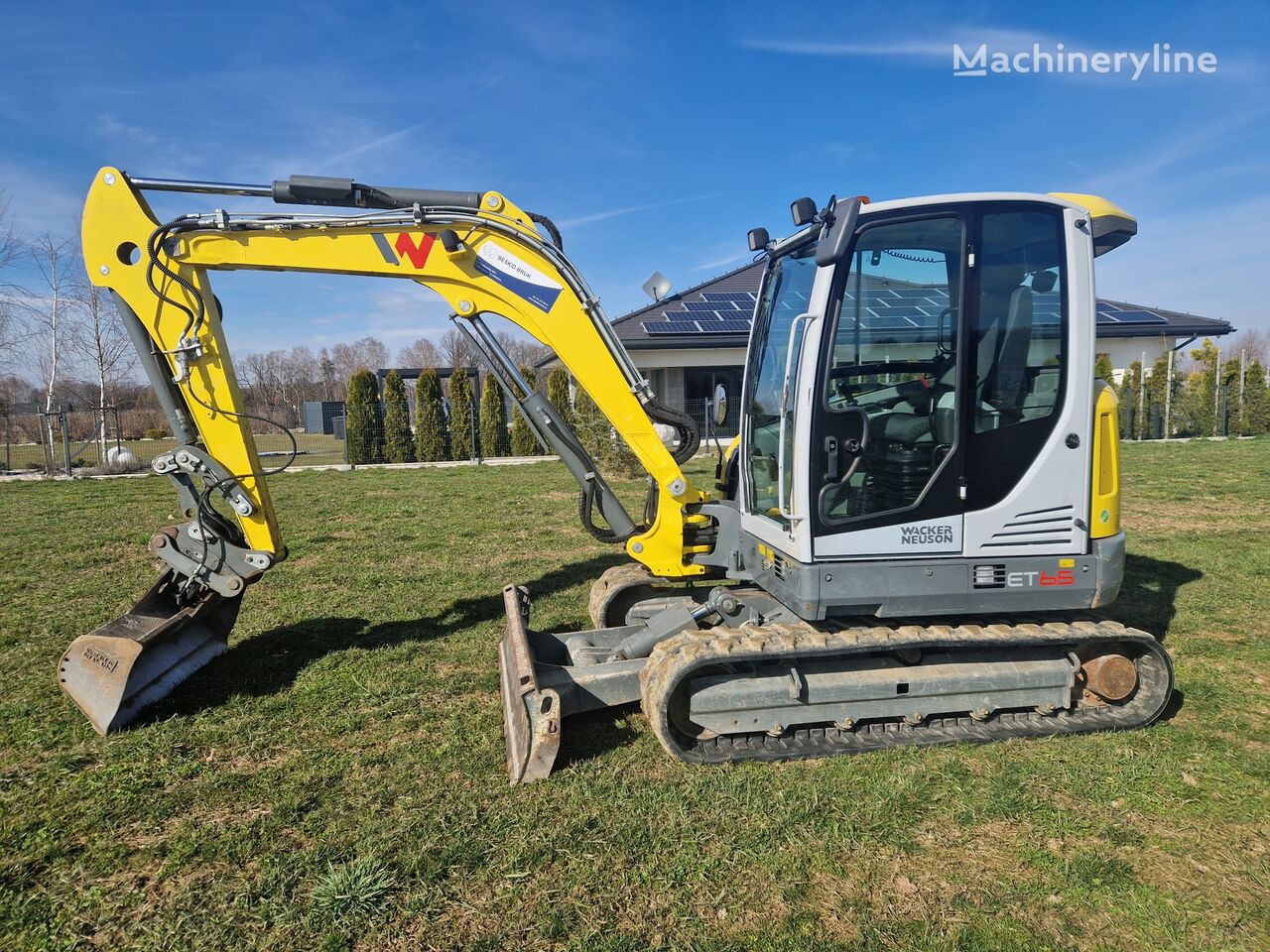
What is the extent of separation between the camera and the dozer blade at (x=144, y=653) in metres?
4.51

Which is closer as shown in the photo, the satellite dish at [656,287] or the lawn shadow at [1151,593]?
the lawn shadow at [1151,593]

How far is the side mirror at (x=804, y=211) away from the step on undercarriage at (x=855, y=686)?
2.42 metres

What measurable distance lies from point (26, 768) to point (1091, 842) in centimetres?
543

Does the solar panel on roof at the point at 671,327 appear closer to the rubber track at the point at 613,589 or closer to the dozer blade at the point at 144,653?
the rubber track at the point at 613,589

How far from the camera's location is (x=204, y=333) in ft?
16.3

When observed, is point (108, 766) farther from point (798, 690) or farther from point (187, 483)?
point (798, 690)

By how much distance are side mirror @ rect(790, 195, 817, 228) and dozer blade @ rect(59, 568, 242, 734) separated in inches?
184

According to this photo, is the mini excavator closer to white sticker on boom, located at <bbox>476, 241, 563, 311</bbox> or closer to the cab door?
the cab door

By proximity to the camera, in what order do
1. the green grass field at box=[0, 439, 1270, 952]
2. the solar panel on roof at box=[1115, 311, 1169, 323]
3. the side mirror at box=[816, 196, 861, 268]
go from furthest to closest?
the solar panel on roof at box=[1115, 311, 1169, 323]
the side mirror at box=[816, 196, 861, 268]
the green grass field at box=[0, 439, 1270, 952]

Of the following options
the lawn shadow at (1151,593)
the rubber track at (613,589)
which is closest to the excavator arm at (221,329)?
the rubber track at (613,589)

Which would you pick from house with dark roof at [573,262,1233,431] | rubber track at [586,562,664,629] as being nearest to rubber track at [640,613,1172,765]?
rubber track at [586,562,664,629]

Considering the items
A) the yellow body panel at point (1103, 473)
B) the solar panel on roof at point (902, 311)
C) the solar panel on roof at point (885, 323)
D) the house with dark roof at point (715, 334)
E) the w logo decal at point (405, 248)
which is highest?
the house with dark roof at point (715, 334)

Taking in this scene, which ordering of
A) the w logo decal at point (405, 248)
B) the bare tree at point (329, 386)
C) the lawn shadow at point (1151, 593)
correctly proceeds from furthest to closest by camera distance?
the bare tree at point (329, 386) < the lawn shadow at point (1151, 593) < the w logo decal at point (405, 248)

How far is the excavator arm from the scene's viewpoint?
4742 millimetres
